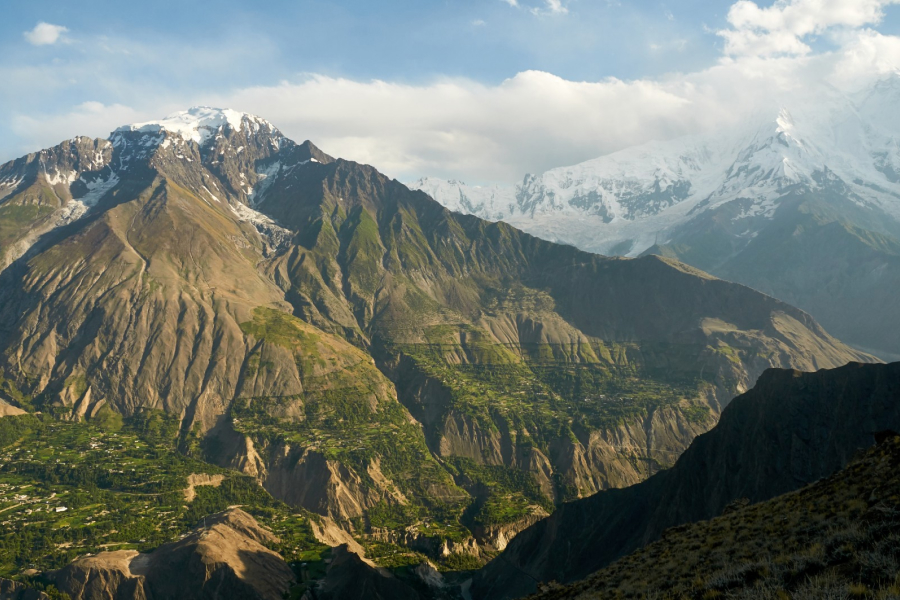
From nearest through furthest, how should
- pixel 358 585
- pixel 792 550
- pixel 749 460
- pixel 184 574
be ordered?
pixel 792 550
pixel 749 460
pixel 358 585
pixel 184 574

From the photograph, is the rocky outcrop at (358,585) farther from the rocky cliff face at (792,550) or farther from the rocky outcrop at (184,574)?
the rocky cliff face at (792,550)

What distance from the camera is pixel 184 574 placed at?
14900cm

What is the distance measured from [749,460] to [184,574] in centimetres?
13891

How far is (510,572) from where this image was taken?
575 ft

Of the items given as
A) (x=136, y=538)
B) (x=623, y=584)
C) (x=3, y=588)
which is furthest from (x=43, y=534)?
(x=623, y=584)

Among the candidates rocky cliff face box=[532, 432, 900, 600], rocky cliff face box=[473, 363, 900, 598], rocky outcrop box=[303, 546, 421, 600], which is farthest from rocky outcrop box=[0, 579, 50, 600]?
rocky cliff face box=[532, 432, 900, 600]

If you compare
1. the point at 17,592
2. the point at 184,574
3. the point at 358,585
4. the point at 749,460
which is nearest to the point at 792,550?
the point at 749,460

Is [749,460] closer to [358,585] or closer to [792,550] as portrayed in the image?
[358,585]

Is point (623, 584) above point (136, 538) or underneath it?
above

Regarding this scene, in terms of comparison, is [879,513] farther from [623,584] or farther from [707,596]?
[623,584]

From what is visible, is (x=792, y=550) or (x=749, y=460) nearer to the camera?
(x=792, y=550)

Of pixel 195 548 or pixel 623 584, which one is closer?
pixel 623 584

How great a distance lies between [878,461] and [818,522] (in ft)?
60.7

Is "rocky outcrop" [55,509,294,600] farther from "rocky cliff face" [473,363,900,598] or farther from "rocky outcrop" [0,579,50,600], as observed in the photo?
"rocky cliff face" [473,363,900,598]
